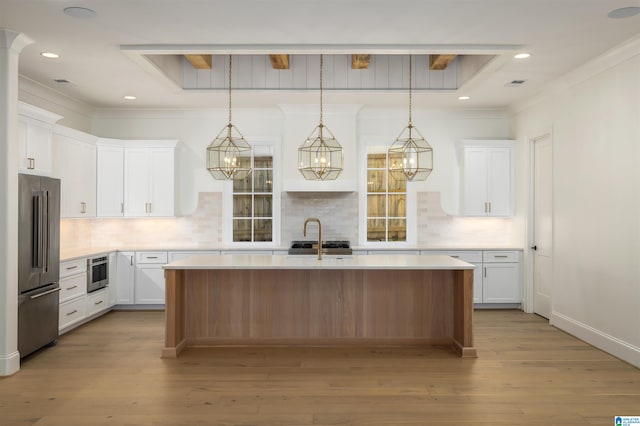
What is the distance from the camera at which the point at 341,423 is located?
3.20 metres

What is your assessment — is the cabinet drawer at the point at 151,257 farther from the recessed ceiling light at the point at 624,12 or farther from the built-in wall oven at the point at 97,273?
the recessed ceiling light at the point at 624,12

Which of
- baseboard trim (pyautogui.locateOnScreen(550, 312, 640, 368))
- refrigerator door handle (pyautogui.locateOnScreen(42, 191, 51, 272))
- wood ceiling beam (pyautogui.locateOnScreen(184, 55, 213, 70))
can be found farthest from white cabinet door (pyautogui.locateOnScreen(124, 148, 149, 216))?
baseboard trim (pyautogui.locateOnScreen(550, 312, 640, 368))

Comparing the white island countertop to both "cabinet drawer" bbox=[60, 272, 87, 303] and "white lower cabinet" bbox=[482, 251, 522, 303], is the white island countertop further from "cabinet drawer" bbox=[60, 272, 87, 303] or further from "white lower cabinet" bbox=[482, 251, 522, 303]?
"white lower cabinet" bbox=[482, 251, 522, 303]

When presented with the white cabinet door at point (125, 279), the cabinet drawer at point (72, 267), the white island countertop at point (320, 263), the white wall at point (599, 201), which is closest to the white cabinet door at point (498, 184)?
the white wall at point (599, 201)

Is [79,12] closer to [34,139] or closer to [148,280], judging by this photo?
[34,139]

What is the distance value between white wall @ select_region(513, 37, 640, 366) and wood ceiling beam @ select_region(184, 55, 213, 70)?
13.4ft

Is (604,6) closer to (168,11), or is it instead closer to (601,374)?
(601,374)

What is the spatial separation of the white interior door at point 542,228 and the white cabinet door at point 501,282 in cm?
28

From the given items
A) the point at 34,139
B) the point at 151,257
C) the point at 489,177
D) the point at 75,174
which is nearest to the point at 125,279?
the point at 151,257

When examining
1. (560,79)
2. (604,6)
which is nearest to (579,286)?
(560,79)

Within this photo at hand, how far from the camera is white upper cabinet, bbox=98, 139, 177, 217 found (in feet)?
22.7

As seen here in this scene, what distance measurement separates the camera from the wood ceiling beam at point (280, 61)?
17.5ft

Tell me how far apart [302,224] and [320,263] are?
266cm

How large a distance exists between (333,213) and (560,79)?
3.40 meters
